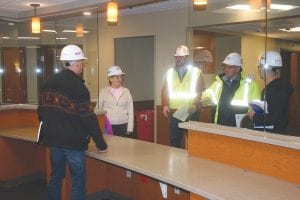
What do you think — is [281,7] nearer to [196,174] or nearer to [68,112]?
[196,174]

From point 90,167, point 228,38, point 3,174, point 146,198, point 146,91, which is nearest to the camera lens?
point 146,198

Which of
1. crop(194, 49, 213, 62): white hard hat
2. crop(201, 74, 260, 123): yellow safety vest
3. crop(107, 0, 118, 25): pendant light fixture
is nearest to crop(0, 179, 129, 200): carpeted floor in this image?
crop(201, 74, 260, 123): yellow safety vest

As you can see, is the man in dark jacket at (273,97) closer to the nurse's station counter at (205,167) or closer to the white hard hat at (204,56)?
the nurse's station counter at (205,167)

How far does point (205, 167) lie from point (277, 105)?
0.67 metres

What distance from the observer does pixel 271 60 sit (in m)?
2.73

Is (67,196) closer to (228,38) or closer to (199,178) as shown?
(199,178)

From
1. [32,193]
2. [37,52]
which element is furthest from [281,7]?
[37,52]

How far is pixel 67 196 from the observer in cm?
361

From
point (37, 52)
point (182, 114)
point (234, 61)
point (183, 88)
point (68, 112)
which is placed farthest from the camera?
point (37, 52)

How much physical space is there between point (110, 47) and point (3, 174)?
11.5ft

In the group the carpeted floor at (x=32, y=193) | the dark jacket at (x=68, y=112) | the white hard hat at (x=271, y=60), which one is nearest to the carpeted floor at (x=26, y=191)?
the carpeted floor at (x=32, y=193)

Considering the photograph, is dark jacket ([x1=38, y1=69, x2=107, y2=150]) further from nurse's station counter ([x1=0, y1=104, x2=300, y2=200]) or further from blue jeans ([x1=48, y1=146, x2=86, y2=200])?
nurse's station counter ([x1=0, y1=104, x2=300, y2=200])

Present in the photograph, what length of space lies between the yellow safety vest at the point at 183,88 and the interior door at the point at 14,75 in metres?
3.60

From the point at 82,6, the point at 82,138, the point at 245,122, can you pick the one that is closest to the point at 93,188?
the point at 82,138
